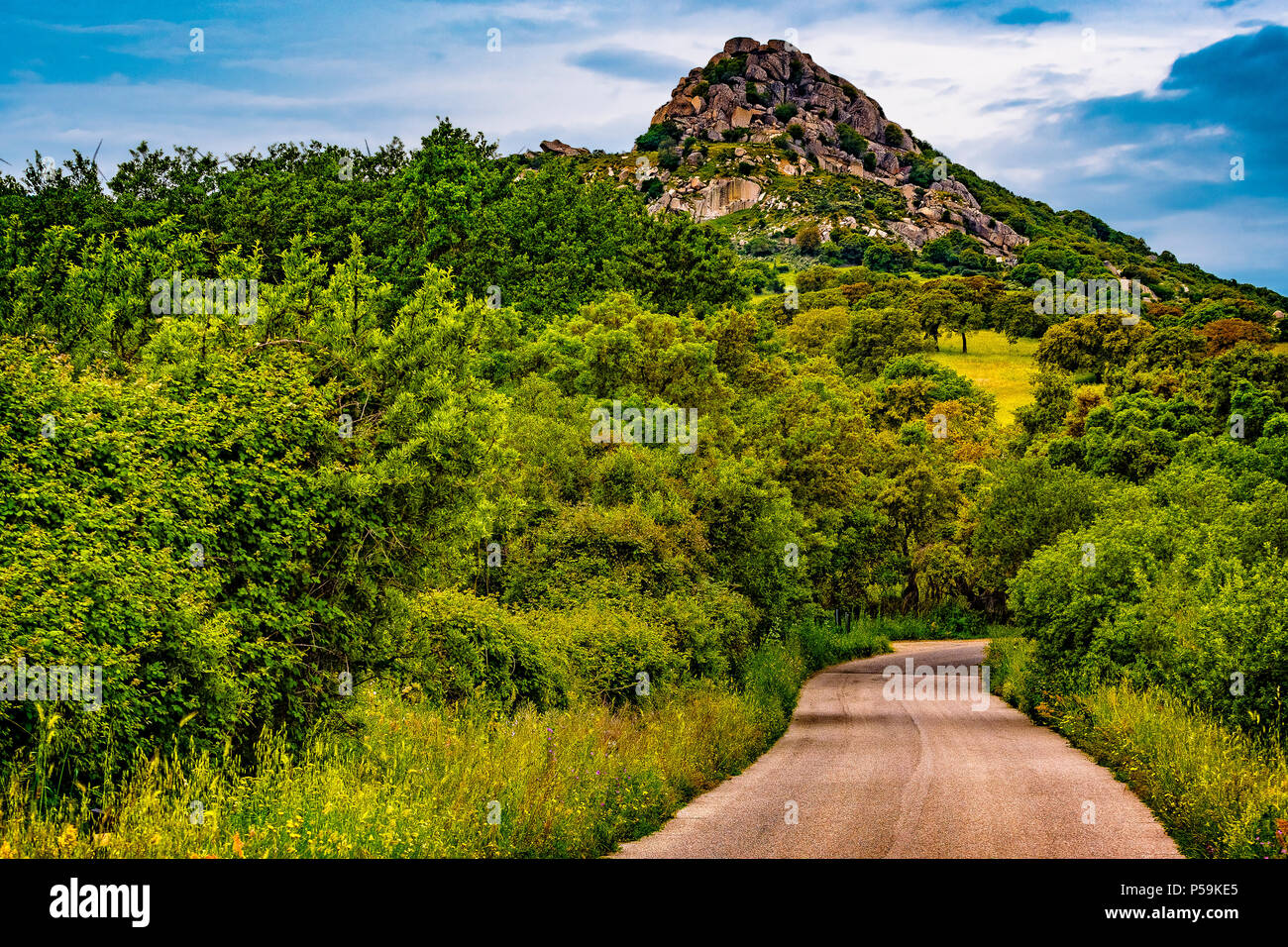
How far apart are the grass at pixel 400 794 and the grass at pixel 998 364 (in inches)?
3252

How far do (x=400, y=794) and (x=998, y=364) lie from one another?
115503 millimetres

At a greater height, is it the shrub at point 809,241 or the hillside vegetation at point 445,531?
the shrub at point 809,241

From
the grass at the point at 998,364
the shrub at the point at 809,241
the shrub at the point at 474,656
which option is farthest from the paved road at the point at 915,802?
the shrub at the point at 809,241

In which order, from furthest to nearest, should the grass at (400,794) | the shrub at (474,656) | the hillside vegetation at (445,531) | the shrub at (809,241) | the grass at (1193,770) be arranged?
1. the shrub at (809,241)
2. the shrub at (474,656)
3. the grass at (1193,770)
4. the hillside vegetation at (445,531)
5. the grass at (400,794)

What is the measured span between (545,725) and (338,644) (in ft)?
10.1

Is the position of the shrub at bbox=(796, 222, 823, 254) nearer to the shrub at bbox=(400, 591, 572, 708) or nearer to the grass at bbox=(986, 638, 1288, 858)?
the grass at bbox=(986, 638, 1288, 858)

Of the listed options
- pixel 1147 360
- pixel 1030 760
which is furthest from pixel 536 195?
pixel 1147 360

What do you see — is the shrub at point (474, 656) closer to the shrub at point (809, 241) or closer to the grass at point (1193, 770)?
the grass at point (1193, 770)

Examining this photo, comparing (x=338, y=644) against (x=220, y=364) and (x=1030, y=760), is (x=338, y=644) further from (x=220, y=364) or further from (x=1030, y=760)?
(x=1030, y=760)

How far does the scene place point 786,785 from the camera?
16.4 metres

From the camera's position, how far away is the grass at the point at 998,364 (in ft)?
331

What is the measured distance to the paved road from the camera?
11305 mm

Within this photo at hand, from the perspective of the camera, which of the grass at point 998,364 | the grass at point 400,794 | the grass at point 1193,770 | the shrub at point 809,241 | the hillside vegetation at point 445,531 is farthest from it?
the shrub at point 809,241

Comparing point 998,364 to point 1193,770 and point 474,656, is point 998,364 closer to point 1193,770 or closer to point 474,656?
point 1193,770
